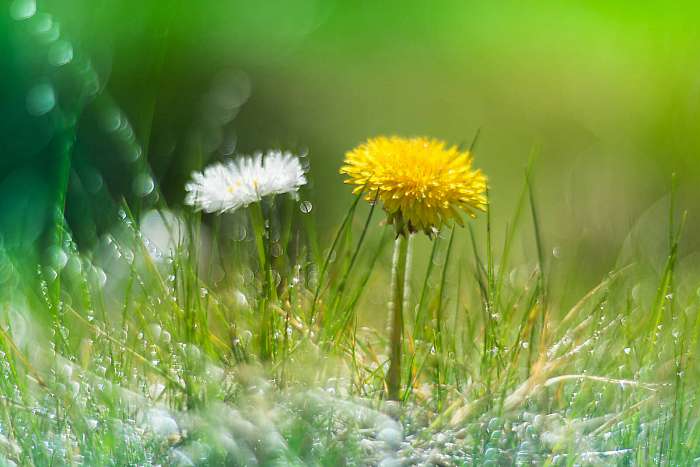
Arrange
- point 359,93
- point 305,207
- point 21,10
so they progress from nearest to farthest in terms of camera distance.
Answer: point 305,207
point 21,10
point 359,93

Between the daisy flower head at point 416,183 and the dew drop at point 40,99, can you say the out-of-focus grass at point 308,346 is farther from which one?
the dew drop at point 40,99

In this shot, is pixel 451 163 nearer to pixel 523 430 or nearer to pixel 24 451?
pixel 523 430

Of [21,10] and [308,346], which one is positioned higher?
[21,10]

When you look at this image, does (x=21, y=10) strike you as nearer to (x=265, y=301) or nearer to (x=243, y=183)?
(x=243, y=183)

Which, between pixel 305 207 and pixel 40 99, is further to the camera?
pixel 40 99

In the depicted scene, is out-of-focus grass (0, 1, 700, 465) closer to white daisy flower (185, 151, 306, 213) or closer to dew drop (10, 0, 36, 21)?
white daisy flower (185, 151, 306, 213)

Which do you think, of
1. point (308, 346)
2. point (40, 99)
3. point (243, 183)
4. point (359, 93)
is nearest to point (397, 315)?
point (308, 346)
